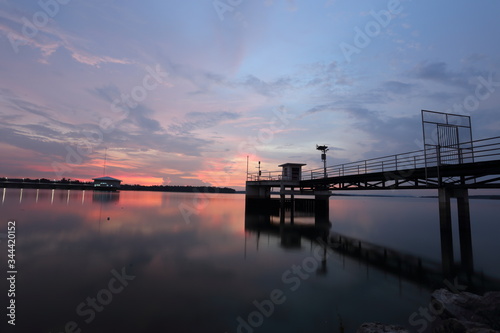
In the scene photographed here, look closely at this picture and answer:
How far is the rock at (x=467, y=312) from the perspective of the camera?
17.6 feet

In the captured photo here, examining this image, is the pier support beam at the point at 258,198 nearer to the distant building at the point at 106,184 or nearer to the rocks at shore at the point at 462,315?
the rocks at shore at the point at 462,315

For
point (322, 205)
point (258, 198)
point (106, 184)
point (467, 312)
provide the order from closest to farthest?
point (467, 312) → point (322, 205) → point (258, 198) → point (106, 184)

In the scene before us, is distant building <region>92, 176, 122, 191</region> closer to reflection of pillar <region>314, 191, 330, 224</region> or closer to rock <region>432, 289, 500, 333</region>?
reflection of pillar <region>314, 191, 330, 224</region>

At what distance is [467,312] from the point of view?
626 cm

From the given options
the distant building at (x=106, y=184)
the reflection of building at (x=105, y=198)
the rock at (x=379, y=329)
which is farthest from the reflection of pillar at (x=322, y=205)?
the distant building at (x=106, y=184)

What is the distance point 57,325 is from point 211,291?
14.3 feet

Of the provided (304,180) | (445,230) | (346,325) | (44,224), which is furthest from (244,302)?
(304,180)

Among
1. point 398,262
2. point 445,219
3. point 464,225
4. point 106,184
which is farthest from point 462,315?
point 106,184

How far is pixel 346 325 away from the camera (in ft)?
22.2

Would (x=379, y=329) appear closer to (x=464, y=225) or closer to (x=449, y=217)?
(x=449, y=217)

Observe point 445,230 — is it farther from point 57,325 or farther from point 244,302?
point 57,325

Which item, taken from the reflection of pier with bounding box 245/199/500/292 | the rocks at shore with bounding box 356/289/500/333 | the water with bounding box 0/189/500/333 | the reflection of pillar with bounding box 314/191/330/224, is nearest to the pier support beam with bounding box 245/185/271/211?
the reflection of pillar with bounding box 314/191/330/224

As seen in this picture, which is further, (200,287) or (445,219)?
(445,219)

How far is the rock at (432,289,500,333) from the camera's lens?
17.6 ft
